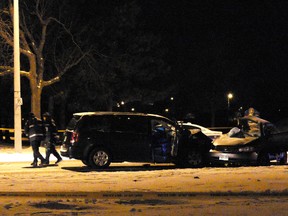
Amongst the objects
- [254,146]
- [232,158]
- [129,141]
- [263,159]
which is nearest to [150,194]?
[129,141]

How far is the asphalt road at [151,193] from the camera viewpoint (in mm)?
9252

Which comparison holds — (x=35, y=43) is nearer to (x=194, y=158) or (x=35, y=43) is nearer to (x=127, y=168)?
(x=127, y=168)

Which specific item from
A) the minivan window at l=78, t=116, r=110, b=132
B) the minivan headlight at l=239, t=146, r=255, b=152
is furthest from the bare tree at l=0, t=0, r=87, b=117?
the minivan headlight at l=239, t=146, r=255, b=152

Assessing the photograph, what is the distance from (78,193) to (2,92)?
46.3 meters

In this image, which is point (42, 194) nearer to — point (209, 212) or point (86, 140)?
point (209, 212)

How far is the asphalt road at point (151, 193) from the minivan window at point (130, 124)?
303 cm

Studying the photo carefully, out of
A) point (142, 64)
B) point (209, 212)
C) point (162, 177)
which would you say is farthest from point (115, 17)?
point (209, 212)

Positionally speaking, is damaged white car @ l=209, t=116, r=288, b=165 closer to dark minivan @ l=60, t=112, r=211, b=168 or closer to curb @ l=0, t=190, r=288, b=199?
dark minivan @ l=60, t=112, r=211, b=168

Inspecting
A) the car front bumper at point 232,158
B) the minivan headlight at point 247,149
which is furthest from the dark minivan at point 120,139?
the minivan headlight at point 247,149

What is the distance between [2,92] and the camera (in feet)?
183

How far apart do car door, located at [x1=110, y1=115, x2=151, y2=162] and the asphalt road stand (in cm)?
280

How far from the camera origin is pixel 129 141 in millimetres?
17000

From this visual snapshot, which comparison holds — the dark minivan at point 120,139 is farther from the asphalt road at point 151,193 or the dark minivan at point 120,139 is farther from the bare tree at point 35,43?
the bare tree at point 35,43

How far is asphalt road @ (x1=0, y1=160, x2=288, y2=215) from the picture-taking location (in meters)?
9.25
